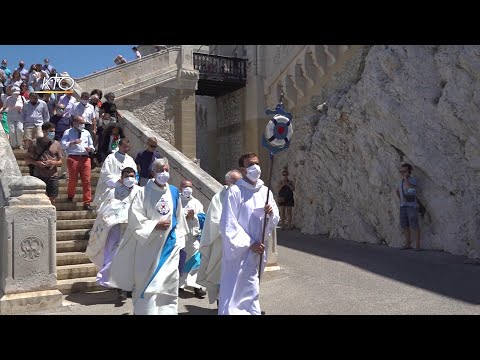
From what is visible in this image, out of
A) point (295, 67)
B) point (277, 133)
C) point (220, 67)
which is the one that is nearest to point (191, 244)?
point (277, 133)

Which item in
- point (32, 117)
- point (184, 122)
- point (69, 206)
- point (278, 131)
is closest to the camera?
point (278, 131)

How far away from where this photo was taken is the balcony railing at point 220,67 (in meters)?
19.7

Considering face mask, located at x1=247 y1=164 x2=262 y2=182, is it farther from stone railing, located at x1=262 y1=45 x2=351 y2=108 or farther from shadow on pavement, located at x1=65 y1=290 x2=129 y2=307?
stone railing, located at x1=262 y1=45 x2=351 y2=108

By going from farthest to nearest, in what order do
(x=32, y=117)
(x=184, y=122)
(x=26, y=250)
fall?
(x=184, y=122), (x=32, y=117), (x=26, y=250)

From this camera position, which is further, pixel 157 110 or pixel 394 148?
pixel 157 110

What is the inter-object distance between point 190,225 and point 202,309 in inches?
56.6

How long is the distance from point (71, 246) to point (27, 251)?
1.70 metres

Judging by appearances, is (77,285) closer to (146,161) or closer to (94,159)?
(146,161)

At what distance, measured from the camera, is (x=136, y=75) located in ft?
51.2

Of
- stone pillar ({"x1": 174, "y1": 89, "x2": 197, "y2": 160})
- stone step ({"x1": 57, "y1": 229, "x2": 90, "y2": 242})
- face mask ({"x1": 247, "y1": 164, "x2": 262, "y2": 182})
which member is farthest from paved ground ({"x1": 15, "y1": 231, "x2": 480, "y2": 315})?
stone pillar ({"x1": 174, "y1": 89, "x2": 197, "y2": 160})

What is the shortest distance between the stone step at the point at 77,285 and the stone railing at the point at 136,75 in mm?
8623

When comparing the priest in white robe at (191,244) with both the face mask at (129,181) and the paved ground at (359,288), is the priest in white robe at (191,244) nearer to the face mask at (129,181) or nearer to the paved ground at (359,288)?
the paved ground at (359,288)

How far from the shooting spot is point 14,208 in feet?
18.9

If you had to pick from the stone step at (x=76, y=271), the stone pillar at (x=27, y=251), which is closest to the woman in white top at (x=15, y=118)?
the stone step at (x=76, y=271)
